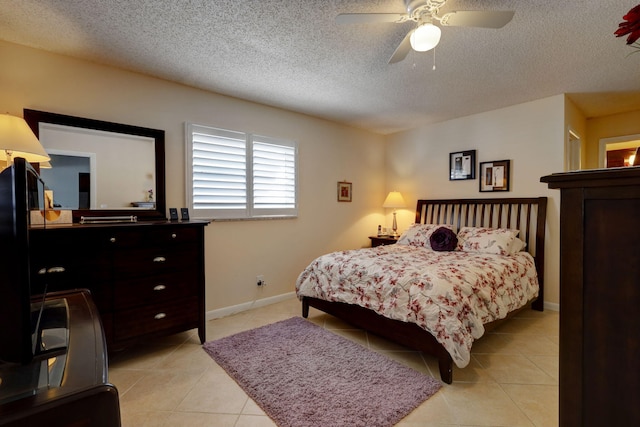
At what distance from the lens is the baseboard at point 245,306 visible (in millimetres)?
3136

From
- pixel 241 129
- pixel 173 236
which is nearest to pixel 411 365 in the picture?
pixel 173 236

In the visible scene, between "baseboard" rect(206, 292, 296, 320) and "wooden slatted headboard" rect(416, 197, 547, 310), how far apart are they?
2.28 m

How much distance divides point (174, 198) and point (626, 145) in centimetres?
578

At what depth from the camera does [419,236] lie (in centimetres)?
384

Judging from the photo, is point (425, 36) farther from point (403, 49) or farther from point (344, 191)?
point (344, 191)

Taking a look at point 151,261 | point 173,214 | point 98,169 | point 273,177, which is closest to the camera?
point 151,261

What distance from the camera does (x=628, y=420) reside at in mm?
666

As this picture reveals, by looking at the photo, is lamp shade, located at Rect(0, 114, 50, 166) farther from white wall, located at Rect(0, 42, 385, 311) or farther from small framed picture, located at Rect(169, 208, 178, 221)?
small framed picture, located at Rect(169, 208, 178, 221)

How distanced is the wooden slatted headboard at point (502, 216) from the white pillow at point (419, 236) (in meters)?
0.30

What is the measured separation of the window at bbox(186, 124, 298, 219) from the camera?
3045 millimetres

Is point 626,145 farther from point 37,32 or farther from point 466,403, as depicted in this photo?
point 37,32

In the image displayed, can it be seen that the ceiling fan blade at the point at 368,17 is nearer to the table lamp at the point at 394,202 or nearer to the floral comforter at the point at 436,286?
the floral comforter at the point at 436,286

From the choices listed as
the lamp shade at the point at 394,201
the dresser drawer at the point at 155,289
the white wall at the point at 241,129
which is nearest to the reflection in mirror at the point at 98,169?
the white wall at the point at 241,129

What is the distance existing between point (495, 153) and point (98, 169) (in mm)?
4372
